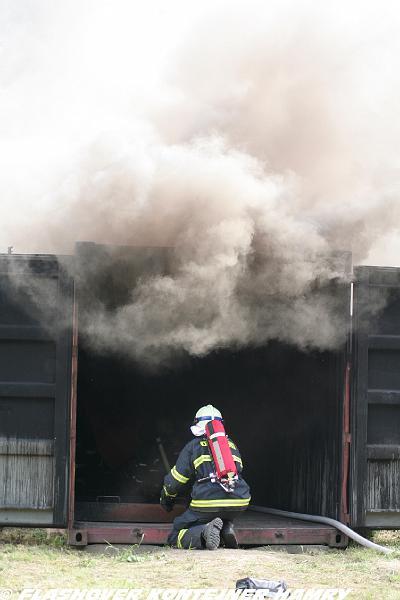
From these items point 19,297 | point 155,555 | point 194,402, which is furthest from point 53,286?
point 194,402

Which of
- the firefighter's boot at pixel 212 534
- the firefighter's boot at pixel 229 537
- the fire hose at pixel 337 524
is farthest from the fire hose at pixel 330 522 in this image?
the firefighter's boot at pixel 212 534

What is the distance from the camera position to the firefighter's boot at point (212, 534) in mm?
7414

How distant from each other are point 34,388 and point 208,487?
1.58m

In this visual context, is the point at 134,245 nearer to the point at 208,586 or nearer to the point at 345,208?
the point at 345,208

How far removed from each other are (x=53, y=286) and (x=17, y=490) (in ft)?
5.33

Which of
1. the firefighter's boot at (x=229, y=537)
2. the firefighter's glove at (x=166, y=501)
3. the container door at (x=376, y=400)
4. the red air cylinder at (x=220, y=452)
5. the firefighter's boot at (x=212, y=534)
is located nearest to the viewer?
the firefighter's boot at (x=212, y=534)

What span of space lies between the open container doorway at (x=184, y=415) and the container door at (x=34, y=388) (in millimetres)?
305

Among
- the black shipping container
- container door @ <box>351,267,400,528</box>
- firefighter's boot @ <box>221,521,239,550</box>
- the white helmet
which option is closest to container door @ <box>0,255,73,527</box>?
the black shipping container

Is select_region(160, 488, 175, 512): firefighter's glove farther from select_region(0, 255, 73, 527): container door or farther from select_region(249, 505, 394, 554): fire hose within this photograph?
select_region(249, 505, 394, 554): fire hose

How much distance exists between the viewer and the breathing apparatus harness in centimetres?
768

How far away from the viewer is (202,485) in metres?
7.71

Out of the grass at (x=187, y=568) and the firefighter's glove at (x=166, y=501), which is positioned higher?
the firefighter's glove at (x=166, y=501)

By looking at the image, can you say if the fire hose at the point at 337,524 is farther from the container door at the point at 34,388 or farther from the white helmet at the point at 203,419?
the container door at the point at 34,388

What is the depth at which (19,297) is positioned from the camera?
775 centimetres
